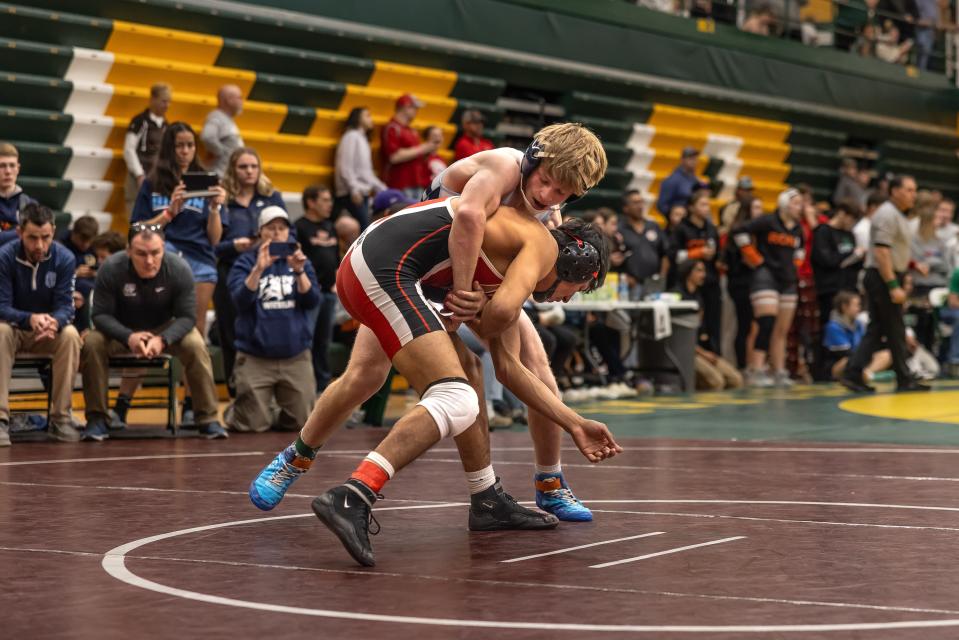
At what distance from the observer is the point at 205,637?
313 cm

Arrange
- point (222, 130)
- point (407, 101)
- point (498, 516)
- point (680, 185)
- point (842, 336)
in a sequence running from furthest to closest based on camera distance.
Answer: point (842, 336) < point (680, 185) < point (407, 101) < point (222, 130) < point (498, 516)

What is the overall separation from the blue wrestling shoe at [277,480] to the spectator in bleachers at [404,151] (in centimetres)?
774

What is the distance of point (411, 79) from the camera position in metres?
14.0

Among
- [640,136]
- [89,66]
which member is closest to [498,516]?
[89,66]

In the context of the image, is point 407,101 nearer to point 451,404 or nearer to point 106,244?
point 106,244

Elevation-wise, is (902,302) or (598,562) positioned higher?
(902,302)

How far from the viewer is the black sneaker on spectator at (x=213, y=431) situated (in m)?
8.41

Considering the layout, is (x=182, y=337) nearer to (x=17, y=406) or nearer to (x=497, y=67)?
(x=17, y=406)

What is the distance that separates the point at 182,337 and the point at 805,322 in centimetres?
793

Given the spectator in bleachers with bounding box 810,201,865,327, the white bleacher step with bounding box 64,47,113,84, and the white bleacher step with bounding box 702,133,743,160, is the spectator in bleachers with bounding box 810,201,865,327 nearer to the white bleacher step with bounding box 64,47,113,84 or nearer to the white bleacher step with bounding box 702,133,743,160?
the white bleacher step with bounding box 702,133,743,160

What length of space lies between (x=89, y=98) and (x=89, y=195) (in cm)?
78

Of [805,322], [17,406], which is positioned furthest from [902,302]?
[17,406]

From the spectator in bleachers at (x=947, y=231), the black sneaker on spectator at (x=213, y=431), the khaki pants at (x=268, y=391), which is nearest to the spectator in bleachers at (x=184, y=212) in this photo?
the khaki pants at (x=268, y=391)

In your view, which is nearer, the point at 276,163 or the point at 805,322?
the point at 276,163
